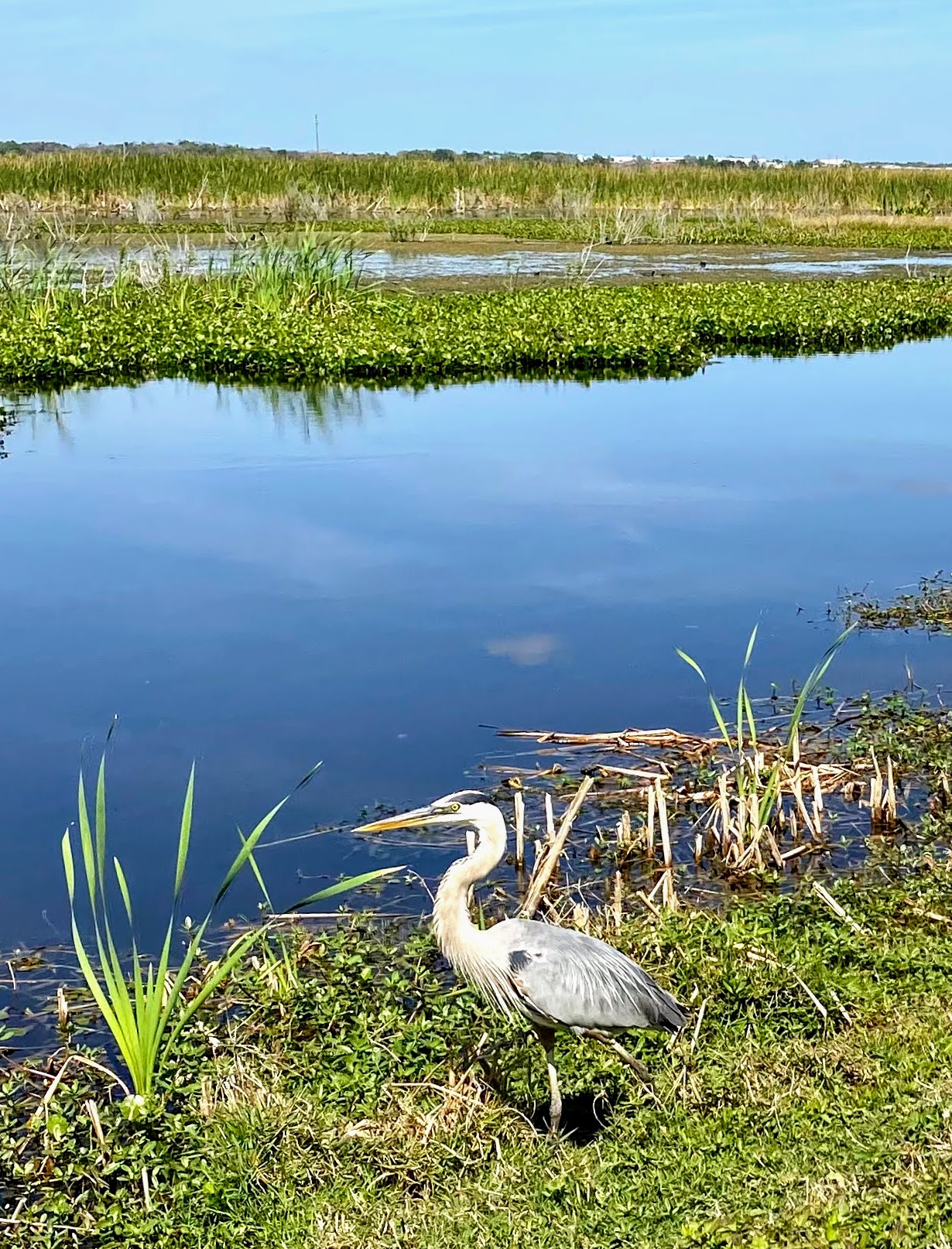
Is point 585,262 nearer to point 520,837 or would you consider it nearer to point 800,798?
point 800,798

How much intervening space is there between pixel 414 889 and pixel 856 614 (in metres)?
4.71

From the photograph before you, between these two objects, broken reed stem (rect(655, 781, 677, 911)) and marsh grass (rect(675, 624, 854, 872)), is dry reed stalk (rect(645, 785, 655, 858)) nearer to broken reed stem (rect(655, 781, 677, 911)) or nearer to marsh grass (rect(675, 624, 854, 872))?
broken reed stem (rect(655, 781, 677, 911))

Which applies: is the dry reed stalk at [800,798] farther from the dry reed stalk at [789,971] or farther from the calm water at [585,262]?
the calm water at [585,262]

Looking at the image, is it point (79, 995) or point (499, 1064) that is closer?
point (499, 1064)

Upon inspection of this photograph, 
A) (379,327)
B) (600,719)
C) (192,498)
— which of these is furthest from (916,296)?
(600,719)

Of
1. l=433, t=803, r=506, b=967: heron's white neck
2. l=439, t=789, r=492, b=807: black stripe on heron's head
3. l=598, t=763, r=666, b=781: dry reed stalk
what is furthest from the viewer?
l=598, t=763, r=666, b=781: dry reed stalk

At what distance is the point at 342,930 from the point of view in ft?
18.4

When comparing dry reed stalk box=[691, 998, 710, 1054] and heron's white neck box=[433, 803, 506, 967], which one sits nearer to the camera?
heron's white neck box=[433, 803, 506, 967]

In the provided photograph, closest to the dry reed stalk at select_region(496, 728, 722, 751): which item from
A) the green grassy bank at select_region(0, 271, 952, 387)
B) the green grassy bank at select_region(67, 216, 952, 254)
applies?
the green grassy bank at select_region(0, 271, 952, 387)

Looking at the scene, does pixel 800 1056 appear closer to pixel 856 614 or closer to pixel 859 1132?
pixel 859 1132

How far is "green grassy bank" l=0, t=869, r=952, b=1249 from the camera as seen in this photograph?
3.84 meters

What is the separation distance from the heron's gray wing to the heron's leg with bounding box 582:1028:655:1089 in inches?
1.5

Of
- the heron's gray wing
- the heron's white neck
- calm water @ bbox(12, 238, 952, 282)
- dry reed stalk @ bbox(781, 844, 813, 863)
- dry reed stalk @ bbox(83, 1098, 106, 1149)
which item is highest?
calm water @ bbox(12, 238, 952, 282)

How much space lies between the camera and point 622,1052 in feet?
14.3
